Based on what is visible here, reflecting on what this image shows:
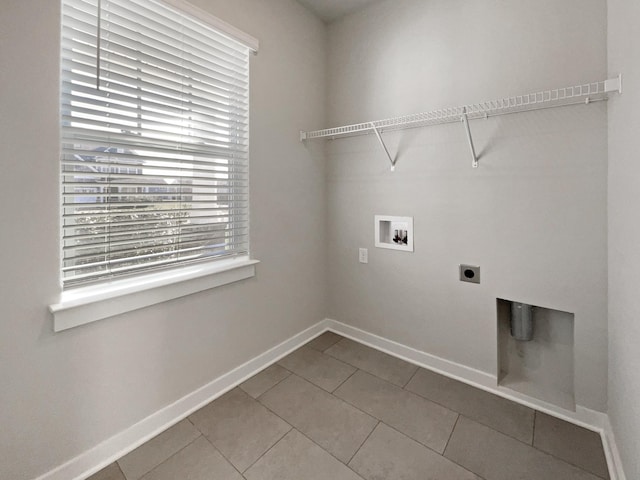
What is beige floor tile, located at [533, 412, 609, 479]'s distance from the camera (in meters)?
1.33

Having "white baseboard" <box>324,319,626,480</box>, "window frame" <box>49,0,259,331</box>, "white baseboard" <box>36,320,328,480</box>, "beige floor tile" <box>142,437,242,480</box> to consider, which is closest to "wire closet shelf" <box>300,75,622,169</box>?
"window frame" <box>49,0,259,331</box>

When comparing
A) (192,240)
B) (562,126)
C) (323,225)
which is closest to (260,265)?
(192,240)

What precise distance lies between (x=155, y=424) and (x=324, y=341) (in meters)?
1.31

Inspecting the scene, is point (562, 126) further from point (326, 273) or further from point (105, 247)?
point (105, 247)

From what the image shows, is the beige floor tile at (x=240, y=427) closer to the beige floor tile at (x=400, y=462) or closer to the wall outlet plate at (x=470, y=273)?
the beige floor tile at (x=400, y=462)

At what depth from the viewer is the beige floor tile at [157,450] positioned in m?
1.33

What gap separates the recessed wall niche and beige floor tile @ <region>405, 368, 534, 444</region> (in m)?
0.14

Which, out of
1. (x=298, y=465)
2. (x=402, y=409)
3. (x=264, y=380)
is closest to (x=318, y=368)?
(x=264, y=380)

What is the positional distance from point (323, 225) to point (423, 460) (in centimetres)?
175

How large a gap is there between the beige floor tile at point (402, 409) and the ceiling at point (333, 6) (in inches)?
107

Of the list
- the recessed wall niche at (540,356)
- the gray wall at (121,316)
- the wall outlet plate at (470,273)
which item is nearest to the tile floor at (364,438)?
the recessed wall niche at (540,356)

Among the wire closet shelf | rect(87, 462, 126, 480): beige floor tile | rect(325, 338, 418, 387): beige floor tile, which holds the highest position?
the wire closet shelf

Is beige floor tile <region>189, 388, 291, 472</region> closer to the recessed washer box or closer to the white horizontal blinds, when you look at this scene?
the white horizontal blinds

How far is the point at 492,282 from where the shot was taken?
180 centimetres
